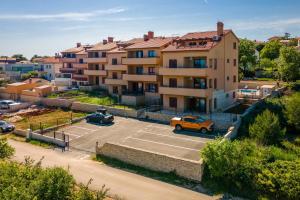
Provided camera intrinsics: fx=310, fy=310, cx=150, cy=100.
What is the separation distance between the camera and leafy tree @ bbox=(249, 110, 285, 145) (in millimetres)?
31172

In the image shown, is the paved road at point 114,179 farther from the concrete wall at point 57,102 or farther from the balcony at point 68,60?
the balcony at point 68,60

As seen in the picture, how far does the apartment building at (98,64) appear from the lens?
64875mm

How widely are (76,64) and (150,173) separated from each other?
51.8 m

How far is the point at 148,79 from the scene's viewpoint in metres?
51.3

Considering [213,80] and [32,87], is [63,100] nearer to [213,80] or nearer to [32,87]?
[32,87]

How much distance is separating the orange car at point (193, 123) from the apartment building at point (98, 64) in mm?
28891

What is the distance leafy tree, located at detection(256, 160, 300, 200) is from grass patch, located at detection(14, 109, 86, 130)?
29.8 m

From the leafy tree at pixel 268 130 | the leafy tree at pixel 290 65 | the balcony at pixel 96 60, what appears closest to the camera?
the leafy tree at pixel 268 130

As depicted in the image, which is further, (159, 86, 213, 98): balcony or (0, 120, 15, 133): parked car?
(0, 120, 15, 133): parked car

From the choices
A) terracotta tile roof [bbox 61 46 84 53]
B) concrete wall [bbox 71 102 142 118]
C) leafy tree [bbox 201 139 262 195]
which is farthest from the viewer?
terracotta tile roof [bbox 61 46 84 53]

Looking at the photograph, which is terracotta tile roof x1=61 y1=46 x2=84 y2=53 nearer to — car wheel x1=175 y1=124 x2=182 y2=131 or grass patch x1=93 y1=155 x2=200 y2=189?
car wheel x1=175 y1=124 x2=182 y2=131

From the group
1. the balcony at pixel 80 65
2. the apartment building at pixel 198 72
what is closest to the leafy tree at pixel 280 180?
the apartment building at pixel 198 72

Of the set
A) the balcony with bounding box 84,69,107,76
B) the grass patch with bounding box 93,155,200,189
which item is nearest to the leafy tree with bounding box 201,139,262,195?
the grass patch with bounding box 93,155,200,189

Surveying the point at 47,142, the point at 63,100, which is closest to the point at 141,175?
the point at 47,142
